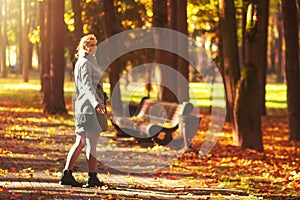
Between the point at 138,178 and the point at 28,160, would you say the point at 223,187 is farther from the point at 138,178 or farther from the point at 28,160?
the point at 28,160

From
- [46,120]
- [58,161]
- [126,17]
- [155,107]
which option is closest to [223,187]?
[58,161]

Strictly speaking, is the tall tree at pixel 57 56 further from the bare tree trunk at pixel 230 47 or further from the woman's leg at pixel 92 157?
the woman's leg at pixel 92 157

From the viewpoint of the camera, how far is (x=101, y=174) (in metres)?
12.0

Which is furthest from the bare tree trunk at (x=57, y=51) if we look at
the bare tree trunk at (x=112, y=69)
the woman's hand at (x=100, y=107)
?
the woman's hand at (x=100, y=107)

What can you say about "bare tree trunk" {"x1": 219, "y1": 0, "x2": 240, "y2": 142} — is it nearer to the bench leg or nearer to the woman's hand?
the bench leg

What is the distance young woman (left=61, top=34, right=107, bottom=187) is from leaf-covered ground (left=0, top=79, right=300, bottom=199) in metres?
0.93

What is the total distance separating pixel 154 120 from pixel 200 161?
3336mm

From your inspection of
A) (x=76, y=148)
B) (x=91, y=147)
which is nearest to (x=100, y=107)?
(x=91, y=147)

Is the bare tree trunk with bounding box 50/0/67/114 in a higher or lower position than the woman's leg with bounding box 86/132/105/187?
higher

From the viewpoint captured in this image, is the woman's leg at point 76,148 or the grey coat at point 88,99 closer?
the grey coat at point 88,99

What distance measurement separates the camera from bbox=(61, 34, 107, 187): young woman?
10094 millimetres

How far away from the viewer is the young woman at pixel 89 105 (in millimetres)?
10094

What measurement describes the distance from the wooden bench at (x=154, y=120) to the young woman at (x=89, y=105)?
18.3 ft

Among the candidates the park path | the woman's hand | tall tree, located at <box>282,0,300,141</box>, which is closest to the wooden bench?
the park path
